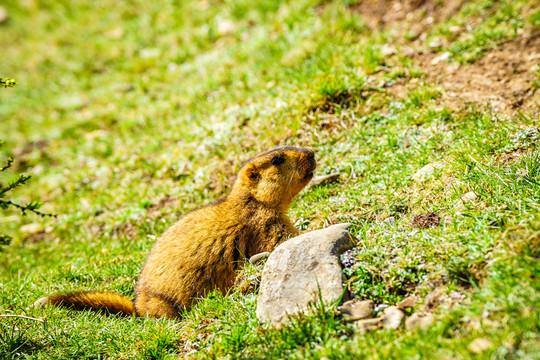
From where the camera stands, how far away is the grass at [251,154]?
346cm

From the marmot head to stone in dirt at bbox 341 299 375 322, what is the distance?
192 centimetres

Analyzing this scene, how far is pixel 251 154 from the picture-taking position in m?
7.20

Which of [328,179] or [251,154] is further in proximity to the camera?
[251,154]

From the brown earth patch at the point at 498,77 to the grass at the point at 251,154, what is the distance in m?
0.21

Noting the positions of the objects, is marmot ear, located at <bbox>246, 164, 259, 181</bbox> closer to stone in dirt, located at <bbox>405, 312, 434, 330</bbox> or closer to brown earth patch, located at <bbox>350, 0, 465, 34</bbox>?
stone in dirt, located at <bbox>405, 312, 434, 330</bbox>

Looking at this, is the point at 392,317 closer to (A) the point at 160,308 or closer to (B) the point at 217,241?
(B) the point at 217,241

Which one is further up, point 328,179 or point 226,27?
point 226,27

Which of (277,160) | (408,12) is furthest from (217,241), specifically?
(408,12)

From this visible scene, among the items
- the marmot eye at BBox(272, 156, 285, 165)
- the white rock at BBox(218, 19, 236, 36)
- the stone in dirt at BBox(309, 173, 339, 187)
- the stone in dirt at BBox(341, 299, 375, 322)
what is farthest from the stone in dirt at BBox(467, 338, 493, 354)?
the white rock at BBox(218, 19, 236, 36)

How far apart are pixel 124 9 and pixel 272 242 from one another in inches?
479

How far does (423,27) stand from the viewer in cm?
813

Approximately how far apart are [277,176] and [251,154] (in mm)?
1885

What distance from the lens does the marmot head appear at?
535 cm

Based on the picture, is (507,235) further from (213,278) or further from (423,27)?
(423,27)
